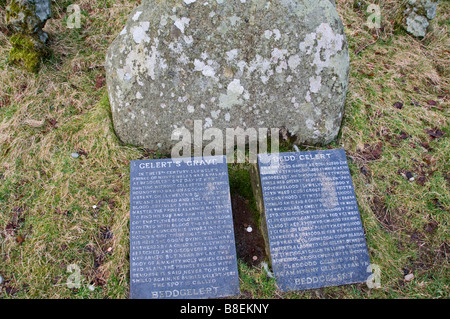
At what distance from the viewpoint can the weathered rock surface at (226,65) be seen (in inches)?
117

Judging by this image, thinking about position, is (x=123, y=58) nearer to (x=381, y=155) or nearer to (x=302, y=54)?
(x=302, y=54)

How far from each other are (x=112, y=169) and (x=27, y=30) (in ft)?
7.11

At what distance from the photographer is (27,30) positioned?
388 cm

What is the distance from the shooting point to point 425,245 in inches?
118

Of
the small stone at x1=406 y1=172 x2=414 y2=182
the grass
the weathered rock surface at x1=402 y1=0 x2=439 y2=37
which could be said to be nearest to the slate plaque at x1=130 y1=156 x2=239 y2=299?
the grass

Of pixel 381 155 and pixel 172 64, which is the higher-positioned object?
pixel 172 64

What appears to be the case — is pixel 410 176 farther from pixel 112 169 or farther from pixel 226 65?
pixel 112 169

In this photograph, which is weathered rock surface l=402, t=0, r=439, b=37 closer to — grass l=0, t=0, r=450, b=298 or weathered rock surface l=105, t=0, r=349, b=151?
grass l=0, t=0, r=450, b=298

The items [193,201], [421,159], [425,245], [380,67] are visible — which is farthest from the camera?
[380,67]

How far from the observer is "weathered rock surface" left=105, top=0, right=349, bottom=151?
9.77 ft

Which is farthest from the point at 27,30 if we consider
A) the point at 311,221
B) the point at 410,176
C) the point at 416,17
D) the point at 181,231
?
the point at 416,17

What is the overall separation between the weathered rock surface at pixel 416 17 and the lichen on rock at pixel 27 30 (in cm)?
491
